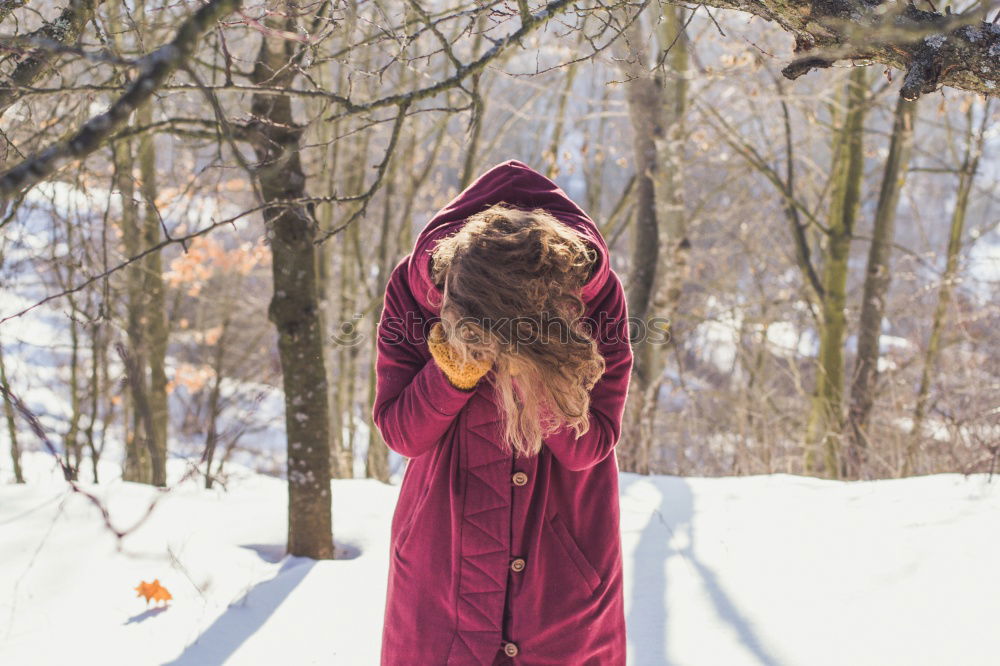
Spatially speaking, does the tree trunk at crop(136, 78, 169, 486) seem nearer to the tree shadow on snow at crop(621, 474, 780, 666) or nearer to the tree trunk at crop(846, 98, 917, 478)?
the tree shadow on snow at crop(621, 474, 780, 666)

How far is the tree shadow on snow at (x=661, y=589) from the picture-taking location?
263cm

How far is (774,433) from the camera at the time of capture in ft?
27.1

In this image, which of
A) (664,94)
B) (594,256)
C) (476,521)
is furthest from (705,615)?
(664,94)

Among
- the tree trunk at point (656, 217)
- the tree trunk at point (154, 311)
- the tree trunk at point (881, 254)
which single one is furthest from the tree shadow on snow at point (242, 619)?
the tree trunk at point (881, 254)

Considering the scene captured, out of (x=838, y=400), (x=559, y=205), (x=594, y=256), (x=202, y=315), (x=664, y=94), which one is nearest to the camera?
(x=594, y=256)

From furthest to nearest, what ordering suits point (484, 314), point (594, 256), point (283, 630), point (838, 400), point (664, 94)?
point (838, 400), point (664, 94), point (283, 630), point (594, 256), point (484, 314)

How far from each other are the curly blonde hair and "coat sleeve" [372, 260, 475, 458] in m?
0.12

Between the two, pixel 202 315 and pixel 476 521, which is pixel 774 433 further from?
pixel 202 315

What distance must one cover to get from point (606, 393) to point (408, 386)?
0.48m

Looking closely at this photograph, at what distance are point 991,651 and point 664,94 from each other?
5050 mm

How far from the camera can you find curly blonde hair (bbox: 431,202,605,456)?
1.52 metres

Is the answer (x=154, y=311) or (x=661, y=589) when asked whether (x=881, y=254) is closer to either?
(x=661, y=589)

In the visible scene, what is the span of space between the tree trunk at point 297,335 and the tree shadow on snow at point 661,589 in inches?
57.6

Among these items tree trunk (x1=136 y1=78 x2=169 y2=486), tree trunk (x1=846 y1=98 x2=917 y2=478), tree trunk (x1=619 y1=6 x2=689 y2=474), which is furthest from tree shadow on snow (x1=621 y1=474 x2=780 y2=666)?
tree trunk (x1=136 y1=78 x2=169 y2=486)
